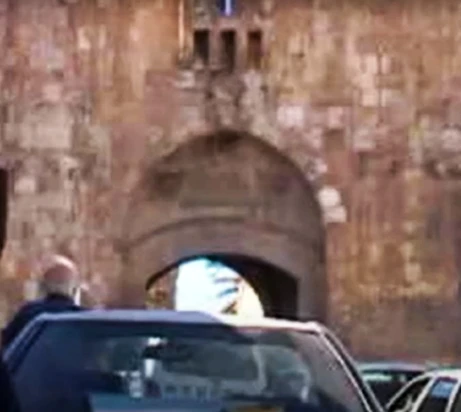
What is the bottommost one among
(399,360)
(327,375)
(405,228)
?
(399,360)

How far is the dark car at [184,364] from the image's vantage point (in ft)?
20.5

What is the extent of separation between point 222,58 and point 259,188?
5.73 ft

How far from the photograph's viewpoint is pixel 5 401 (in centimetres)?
442

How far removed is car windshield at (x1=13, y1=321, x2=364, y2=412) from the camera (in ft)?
20.6

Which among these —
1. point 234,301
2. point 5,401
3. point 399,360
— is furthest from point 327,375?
point 234,301

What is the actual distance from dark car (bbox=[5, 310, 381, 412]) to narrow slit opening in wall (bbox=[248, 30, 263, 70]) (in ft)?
51.8

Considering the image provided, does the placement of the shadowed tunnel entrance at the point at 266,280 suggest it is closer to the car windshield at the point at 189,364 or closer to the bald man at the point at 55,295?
the bald man at the point at 55,295

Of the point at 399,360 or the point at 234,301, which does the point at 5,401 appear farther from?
the point at 234,301

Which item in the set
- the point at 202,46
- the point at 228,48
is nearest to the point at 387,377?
the point at 228,48

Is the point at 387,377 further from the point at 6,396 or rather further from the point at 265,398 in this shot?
the point at 6,396

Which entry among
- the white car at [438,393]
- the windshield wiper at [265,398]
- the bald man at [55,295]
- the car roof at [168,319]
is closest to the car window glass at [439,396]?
the white car at [438,393]

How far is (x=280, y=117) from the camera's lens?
22.2 metres

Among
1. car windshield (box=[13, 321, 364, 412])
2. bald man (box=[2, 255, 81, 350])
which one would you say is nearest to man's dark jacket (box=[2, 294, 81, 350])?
bald man (box=[2, 255, 81, 350])

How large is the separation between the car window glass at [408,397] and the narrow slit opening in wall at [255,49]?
1107cm
